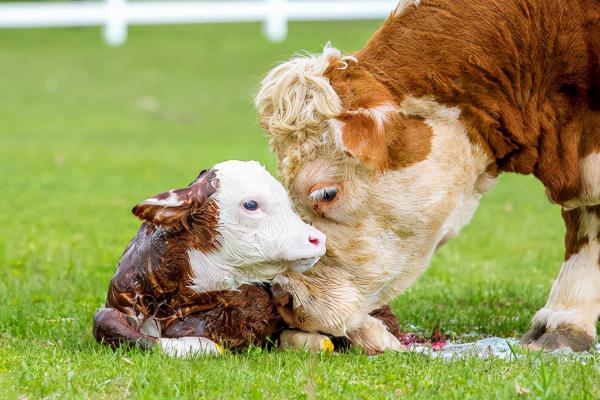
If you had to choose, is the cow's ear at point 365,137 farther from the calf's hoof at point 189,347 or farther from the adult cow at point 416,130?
the calf's hoof at point 189,347

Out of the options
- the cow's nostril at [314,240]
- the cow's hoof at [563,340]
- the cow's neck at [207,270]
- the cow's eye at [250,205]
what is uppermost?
the cow's eye at [250,205]

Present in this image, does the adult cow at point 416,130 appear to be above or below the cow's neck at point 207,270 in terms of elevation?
above

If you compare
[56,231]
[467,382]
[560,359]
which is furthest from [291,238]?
[56,231]

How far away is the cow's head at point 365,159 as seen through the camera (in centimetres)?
532

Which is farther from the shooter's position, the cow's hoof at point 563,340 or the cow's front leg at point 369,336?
the cow's hoof at point 563,340

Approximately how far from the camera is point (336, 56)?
18.4 feet

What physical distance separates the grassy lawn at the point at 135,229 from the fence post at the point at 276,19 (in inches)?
15.9

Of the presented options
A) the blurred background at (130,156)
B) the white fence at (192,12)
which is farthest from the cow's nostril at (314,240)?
the white fence at (192,12)

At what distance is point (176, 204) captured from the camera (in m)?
5.18

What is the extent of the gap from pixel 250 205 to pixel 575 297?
6.82 ft

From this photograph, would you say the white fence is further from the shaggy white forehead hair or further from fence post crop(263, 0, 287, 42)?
the shaggy white forehead hair

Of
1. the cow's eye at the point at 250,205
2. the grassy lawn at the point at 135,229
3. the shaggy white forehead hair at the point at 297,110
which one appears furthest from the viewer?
the shaggy white forehead hair at the point at 297,110

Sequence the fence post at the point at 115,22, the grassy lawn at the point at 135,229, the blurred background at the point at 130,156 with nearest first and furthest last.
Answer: the grassy lawn at the point at 135,229
the blurred background at the point at 130,156
the fence post at the point at 115,22

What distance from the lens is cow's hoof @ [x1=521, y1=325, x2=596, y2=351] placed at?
587 centimetres
